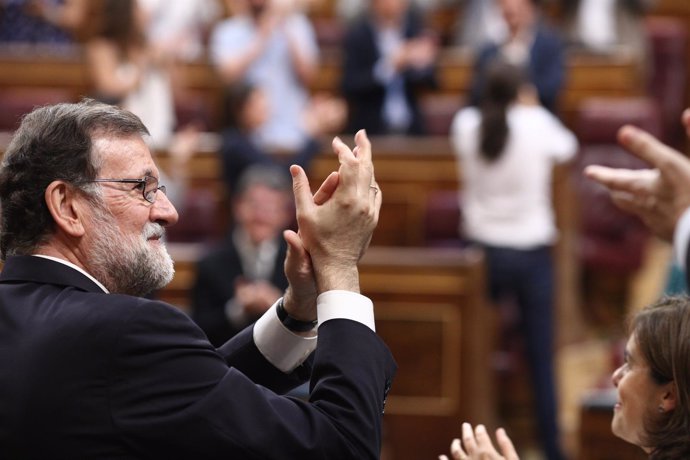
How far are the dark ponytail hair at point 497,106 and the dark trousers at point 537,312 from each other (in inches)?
17.9

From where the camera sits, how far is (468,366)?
215 inches

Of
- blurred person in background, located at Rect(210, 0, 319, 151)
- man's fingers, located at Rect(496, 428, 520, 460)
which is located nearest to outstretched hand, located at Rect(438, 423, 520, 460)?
man's fingers, located at Rect(496, 428, 520, 460)

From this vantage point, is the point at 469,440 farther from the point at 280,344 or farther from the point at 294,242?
the point at 294,242

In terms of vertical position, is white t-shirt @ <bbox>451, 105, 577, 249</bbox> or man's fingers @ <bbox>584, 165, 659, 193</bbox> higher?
man's fingers @ <bbox>584, 165, 659, 193</bbox>

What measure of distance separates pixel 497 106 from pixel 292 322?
3472mm

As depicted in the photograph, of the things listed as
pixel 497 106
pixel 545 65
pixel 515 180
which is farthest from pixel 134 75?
pixel 545 65

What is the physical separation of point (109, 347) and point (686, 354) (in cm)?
94

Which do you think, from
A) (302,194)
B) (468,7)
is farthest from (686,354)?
(468,7)

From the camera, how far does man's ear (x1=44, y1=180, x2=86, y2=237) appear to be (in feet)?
6.54

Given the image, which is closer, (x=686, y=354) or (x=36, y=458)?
(x=36, y=458)

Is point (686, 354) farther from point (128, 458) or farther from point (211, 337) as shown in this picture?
point (211, 337)

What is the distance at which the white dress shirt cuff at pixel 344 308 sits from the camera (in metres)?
1.96

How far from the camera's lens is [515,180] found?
5.57 m

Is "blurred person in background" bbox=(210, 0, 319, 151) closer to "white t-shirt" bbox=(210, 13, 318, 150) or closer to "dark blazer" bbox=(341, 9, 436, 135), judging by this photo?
"white t-shirt" bbox=(210, 13, 318, 150)
